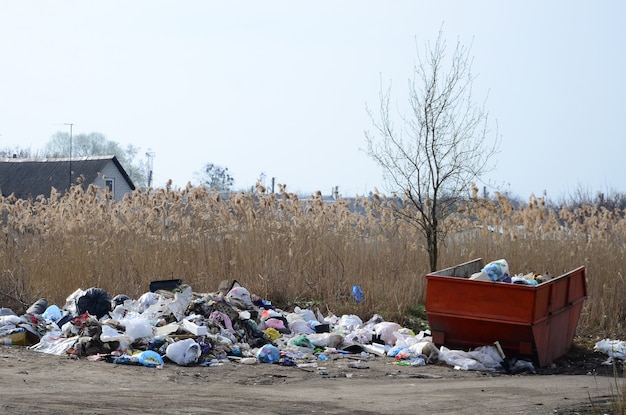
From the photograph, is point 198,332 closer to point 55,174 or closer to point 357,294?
point 357,294

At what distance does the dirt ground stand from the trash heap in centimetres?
26

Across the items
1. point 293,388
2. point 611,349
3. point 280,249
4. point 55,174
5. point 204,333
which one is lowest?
point 293,388

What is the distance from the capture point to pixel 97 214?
17234 millimetres

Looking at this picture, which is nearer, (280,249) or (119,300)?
(119,300)

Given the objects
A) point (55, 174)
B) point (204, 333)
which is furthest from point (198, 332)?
point (55, 174)

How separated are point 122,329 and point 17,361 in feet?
5.40

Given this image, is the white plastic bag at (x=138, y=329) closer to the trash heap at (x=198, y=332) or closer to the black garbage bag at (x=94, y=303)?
the trash heap at (x=198, y=332)

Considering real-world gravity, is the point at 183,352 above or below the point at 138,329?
below

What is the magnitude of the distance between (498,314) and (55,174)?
40575 millimetres

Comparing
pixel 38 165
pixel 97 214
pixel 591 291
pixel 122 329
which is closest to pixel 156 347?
pixel 122 329

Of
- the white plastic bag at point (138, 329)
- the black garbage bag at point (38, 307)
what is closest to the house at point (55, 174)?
the black garbage bag at point (38, 307)

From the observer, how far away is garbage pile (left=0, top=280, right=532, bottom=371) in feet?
38.2

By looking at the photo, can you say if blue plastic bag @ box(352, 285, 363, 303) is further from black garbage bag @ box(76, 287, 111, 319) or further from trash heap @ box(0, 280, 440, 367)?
black garbage bag @ box(76, 287, 111, 319)

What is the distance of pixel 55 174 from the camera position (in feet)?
159
